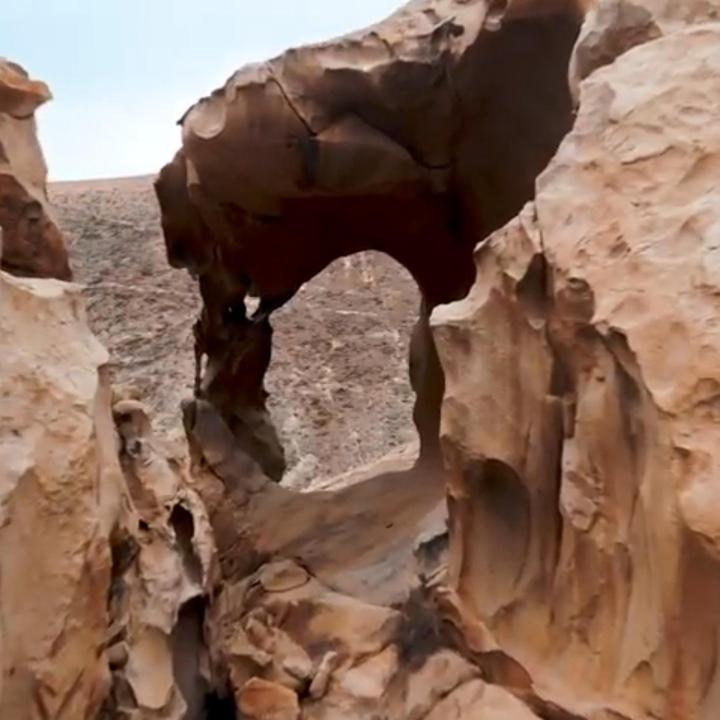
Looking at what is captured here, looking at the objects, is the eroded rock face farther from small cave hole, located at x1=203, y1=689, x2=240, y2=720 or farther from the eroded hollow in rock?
the eroded hollow in rock

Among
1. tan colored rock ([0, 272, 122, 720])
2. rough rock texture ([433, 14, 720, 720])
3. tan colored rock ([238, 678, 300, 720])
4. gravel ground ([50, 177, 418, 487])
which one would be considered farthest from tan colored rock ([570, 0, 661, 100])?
gravel ground ([50, 177, 418, 487])

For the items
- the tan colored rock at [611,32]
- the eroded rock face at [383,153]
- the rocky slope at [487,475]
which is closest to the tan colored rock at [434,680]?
the rocky slope at [487,475]

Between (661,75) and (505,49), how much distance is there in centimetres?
88

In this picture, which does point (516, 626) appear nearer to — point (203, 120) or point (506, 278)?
point (506, 278)

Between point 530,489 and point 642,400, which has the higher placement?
point 642,400

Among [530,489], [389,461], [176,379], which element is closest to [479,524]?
[530,489]

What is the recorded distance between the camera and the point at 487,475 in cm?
217

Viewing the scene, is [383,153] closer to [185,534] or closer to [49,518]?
[185,534]

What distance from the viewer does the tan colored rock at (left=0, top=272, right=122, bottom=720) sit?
1.82m

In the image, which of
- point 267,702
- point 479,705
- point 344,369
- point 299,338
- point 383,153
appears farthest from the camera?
point 299,338

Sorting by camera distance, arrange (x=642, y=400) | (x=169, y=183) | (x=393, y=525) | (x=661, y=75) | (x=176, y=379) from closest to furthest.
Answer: (x=642, y=400) < (x=661, y=75) < (x=393, y=525) < (x=169, y=183) < (x=176, y=379)

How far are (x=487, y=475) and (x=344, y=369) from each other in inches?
199

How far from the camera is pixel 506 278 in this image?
2.09 metres

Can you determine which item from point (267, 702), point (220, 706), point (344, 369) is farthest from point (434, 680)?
point (344, 369)
